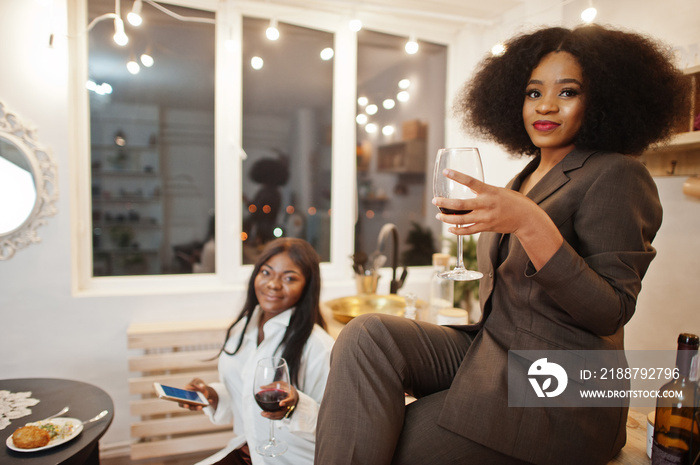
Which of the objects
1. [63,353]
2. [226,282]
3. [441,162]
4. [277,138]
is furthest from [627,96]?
[63,353]

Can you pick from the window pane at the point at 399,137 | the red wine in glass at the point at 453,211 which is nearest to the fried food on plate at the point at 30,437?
the red wine in glass at the point at 453,211

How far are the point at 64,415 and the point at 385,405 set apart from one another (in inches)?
46.7

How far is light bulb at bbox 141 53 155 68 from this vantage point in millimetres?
2312

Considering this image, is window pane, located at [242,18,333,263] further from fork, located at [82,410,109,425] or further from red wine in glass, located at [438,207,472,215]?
red wine in glass, located at [438,207,472,215]

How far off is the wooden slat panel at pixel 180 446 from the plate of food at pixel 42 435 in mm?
880

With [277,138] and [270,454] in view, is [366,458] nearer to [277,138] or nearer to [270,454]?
[270,454]

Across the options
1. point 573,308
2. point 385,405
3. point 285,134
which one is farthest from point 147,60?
point 573,308

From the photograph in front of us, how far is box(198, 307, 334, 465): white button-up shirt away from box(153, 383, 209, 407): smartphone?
137 mm

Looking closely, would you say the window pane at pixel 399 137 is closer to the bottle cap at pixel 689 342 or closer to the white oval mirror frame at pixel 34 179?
the white oval mirror frame at pixel 34 179

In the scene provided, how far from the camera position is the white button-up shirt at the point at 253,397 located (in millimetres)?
1320

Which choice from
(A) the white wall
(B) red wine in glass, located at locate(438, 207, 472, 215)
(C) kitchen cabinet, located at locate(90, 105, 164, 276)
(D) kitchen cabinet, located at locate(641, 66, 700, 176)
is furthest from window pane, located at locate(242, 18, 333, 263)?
(B) red wine in glass, located at locate(438, 207, 472, 215)

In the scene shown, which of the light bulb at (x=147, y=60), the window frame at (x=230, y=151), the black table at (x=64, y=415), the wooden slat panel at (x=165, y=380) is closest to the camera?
the black table at (x=64, y=415)

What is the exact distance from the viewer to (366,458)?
2.50 ft

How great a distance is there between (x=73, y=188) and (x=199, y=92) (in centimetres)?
79
